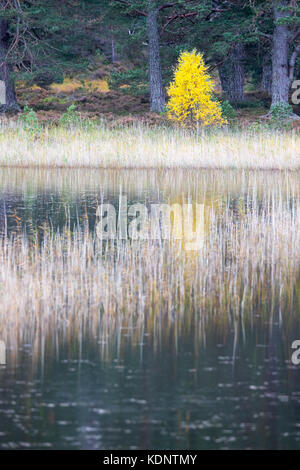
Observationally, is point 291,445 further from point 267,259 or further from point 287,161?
point 287,161

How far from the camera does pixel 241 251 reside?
10.7 m

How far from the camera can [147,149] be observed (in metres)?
22.5

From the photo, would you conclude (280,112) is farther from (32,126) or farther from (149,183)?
(149,183)

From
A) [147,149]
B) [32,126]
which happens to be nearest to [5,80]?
[32,126]

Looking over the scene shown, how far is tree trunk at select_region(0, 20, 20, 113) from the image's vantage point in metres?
31.7

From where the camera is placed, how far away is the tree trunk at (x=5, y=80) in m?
31.7

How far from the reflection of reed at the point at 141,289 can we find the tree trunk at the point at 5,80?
2094 cm

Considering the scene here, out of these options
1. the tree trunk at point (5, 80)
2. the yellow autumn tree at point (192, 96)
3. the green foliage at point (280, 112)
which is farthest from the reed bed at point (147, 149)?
the tree trunk at point (5, 80)

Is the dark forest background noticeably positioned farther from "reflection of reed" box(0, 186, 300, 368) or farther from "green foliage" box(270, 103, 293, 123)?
"reflection of reed" box(0, 186, 300, 368)

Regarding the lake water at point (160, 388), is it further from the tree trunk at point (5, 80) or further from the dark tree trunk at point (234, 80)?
the dark tree trunk at point (234, 80)

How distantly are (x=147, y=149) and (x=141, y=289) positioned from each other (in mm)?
14027

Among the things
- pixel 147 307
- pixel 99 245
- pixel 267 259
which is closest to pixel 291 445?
pixel 147 307

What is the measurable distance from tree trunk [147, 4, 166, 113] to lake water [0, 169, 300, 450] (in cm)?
2363

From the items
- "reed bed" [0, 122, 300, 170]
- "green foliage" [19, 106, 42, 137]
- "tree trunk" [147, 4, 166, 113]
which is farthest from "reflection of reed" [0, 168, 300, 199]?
"tree trunk" [147, 4, 166, 113]
